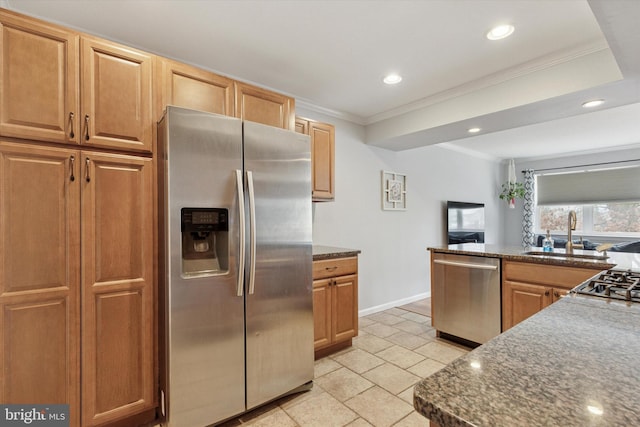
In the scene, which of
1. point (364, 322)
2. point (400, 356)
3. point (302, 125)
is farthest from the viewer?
point (364, 322)

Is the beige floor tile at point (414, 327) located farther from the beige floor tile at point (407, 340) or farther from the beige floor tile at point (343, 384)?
the beige floor tile at point (343, 384)

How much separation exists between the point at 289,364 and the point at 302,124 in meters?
2.03

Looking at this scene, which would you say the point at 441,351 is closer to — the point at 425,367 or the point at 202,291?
the point at 425,367

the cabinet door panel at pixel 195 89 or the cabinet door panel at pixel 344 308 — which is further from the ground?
the cabinet door panel at pixel 195 89

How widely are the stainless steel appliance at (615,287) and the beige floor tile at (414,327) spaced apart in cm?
206

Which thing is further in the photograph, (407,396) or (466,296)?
(466,296)

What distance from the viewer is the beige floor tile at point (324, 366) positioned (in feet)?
8.03

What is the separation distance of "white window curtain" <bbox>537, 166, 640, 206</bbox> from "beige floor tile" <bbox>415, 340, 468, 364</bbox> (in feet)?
16.2

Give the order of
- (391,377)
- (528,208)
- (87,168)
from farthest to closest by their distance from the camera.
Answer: (528,208), (391,377), (87,168)

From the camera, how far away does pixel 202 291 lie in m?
1.71

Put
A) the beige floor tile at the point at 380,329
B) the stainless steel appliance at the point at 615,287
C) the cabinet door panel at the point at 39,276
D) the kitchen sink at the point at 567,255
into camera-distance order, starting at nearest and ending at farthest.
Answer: the stainless steel appliance at the point at 615,287, the cabinet door panel at the point at 39,276, the kitchen sink at the point at 567,255, the beige floor tile at the point at 380,329

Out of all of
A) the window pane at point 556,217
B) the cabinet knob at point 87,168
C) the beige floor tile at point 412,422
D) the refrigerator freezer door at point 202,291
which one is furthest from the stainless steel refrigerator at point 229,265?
the window pane at point 556,217

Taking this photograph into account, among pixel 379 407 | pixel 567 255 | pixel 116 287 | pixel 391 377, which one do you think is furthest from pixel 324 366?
pixel 567 255

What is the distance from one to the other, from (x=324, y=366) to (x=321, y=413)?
611mm
